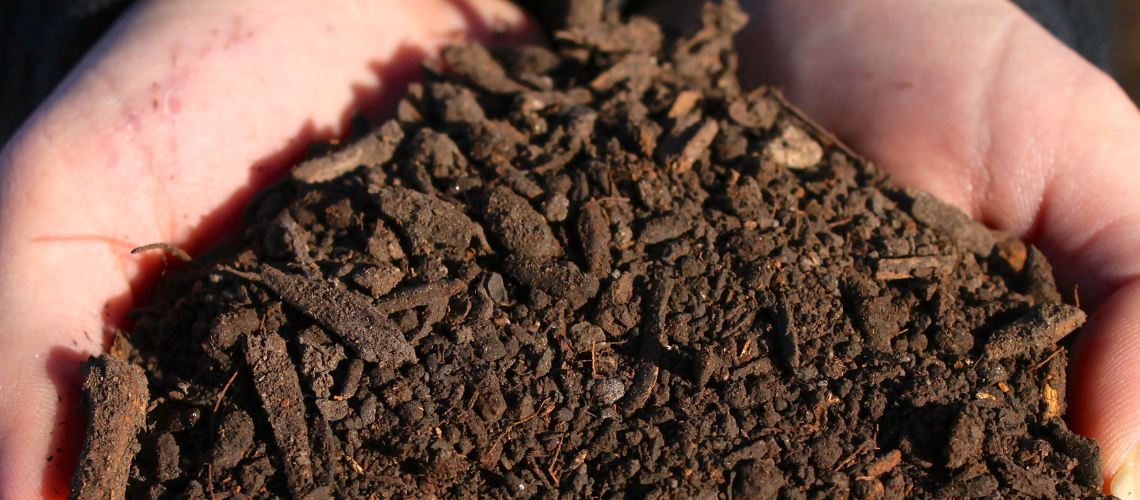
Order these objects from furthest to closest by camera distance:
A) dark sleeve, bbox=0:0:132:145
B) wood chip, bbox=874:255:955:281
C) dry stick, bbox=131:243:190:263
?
dark sleeve, bbox=0:0:132:145 → dry stick, bbox=131:243:190:263 → wood chip, bbox=874:255:955:281

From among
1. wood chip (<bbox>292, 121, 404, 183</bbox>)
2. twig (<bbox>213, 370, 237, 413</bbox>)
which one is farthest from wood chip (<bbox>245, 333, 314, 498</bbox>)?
wood chip (<bbox>292, 121, 404, 183</bbox>)

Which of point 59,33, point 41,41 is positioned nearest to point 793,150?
point 59,33

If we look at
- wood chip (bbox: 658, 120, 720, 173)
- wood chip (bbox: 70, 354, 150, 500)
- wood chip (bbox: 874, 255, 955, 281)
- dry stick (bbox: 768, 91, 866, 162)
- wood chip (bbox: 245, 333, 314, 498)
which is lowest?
wood chip (bbox: 70, 354, 150, 500)

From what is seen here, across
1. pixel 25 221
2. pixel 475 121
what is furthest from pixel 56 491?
pixel 475 121

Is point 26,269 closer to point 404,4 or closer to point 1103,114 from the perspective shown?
point 404,4

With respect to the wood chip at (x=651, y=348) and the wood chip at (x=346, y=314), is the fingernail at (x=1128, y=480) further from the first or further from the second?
the wood chip at (x=346, y=314)

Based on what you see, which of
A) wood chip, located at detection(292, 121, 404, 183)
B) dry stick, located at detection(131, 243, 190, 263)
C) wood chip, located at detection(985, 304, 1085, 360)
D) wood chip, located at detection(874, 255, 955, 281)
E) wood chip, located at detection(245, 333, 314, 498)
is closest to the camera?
wood chip, located at detection(245, 333, 314, 498)

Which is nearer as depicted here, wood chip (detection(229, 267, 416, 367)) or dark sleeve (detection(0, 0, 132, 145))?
wood chip (detection(229, 267, 416, 367))

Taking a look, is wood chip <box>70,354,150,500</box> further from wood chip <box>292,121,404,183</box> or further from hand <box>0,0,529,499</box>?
wood chip <box>292,121,404,183</box>

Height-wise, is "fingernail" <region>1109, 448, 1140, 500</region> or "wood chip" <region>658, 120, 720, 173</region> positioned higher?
"wood chip" <region>658, 120, 720, 173</region>
